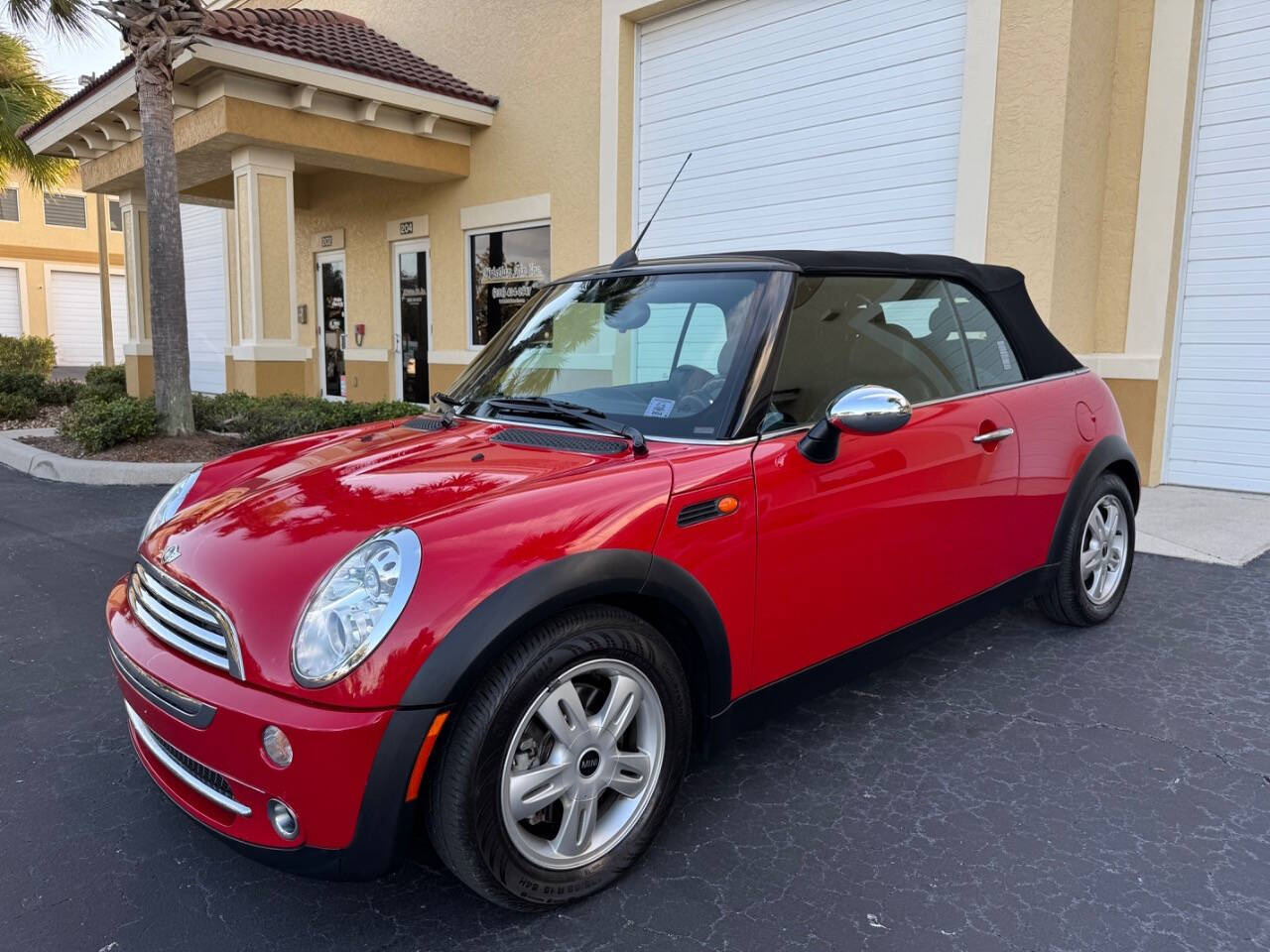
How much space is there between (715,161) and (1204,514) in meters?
5.50

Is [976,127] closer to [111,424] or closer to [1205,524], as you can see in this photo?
[1205,524]

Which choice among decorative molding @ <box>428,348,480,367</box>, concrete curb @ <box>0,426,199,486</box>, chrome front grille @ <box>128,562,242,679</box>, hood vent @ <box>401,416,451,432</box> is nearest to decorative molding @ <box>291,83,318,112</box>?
decorative molding @ <box>428,348,480,367</box>

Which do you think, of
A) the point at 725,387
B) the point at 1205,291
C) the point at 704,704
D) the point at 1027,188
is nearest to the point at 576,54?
the point at 1027,188

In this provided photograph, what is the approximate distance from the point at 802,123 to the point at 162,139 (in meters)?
6.02

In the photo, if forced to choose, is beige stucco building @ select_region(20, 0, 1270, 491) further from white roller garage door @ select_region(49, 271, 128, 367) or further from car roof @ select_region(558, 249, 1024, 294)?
white roller garage door @ select_region(49, 271, 128, 367)

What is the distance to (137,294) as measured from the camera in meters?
13.8

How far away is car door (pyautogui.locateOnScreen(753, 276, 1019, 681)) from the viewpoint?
2467 mm

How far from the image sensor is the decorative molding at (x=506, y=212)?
1060 centimetres

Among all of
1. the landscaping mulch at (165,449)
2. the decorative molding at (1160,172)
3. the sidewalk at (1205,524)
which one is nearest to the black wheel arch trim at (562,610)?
the sidewalk at (1205,524)

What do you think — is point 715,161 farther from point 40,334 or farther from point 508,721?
point 40,334

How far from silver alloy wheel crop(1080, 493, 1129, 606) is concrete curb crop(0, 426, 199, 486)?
6886mm

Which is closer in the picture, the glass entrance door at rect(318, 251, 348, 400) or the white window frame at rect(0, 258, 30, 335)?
the glass entrance door at rect(318, 251, 348, 400)

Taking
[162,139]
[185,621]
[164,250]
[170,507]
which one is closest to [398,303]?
[164,250]

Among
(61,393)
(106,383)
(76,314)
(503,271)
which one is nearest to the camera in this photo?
(503,271)
